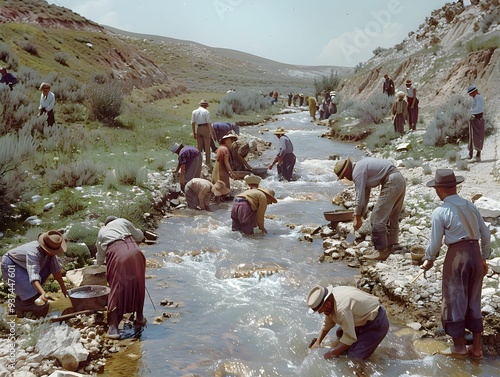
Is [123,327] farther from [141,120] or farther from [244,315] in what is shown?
[141,120]

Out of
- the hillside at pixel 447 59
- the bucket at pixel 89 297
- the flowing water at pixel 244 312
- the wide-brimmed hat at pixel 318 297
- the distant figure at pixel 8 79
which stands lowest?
the flowing water at pixel 244 312

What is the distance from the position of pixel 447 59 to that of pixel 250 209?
20302mm

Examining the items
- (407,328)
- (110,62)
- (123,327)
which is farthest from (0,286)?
(110,62)

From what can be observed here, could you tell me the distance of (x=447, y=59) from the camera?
2591 cm

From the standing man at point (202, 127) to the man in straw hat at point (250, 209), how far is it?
15.5 feet

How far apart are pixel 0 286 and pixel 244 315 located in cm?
315

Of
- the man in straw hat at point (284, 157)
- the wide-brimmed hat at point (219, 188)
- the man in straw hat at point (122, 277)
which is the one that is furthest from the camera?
the man in straw hat at point (284, 157)

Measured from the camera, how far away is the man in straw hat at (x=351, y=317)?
196 inches

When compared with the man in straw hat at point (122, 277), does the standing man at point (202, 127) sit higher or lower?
higher

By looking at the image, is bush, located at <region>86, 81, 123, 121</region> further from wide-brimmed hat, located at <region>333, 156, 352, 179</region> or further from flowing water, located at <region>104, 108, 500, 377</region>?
wide-brimmed hat, located at <region>333, 156, 352, 179</region>

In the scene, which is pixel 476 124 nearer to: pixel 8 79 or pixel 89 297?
pixel 89 297

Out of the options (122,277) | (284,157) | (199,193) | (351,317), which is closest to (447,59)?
(284,157)

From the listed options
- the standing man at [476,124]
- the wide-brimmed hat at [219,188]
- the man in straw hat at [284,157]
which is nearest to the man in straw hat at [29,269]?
the wide-brimmed hat at [219,188]

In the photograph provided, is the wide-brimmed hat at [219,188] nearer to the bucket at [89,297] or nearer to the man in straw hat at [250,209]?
the man in straw hat at [250,209]
